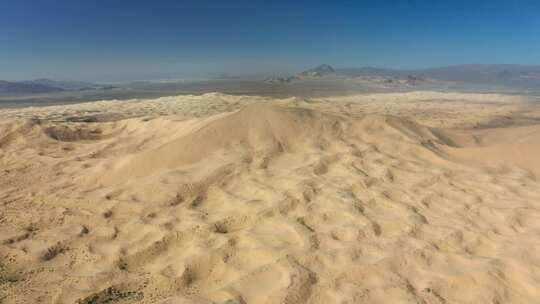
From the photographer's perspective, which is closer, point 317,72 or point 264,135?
point 264,135

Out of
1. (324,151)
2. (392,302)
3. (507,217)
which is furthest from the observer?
(324,151)

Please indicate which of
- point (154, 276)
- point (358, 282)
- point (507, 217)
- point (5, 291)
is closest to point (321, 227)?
point (358, 282)

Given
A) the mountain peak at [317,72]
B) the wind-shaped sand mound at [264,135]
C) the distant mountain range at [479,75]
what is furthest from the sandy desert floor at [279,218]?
the mountain peak at [317,72]

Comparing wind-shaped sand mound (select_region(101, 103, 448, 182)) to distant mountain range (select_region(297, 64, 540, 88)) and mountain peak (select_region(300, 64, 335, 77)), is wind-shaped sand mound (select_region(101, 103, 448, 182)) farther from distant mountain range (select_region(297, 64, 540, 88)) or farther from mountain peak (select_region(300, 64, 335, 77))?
mountain peak (select_region(300, 64, 335, 77))

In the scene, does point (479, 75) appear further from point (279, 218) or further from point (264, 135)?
point (279, 218)

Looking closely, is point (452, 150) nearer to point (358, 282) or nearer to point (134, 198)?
point (358, 282)

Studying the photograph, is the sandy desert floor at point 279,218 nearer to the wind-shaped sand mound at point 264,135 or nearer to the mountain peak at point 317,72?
the wind-shaped sand mound at point 264,135

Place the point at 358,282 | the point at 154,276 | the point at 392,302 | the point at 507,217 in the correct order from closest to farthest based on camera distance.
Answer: the point at 392,302 → the point at 358,282 → the point at 154,276 → the point at 507,217

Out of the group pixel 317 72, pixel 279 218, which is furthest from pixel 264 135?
pixel 317 72
